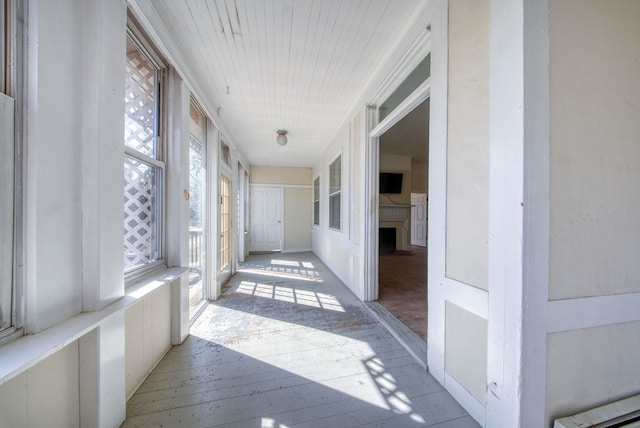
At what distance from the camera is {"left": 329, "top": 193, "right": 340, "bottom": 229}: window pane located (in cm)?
421

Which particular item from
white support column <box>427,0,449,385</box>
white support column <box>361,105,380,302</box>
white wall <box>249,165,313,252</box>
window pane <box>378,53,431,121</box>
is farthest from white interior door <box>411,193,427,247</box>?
white support column <box>427,0,449,385</box>

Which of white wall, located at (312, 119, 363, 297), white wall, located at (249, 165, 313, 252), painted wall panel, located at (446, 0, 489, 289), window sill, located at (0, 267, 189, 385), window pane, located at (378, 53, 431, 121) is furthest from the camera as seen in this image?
white wall, located at (249, 165, 313, 252)

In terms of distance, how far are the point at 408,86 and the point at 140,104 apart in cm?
215

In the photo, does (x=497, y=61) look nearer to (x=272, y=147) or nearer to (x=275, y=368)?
(x=275, y=368)

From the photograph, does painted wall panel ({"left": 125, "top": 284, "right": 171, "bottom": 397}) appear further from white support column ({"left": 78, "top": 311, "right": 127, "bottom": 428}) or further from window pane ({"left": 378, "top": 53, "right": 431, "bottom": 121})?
window pane ({"left": 378, "top": 53, "right": 431, "bottom": 121})

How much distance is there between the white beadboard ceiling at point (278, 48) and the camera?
1.63 m

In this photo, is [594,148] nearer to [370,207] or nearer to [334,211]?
[370,207]

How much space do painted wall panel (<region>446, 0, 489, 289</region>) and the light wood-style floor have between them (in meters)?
1.10

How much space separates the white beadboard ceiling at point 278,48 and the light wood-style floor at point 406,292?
258cm

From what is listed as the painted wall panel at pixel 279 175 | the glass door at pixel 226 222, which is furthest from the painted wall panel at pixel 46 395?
the painted wall panel at pixel 279 175

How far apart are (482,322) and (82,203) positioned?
2.03 metres

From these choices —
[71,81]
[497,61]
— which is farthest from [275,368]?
[497,61]

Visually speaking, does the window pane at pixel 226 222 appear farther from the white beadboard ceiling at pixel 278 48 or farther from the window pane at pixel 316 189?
the window pane at pixel 316 189

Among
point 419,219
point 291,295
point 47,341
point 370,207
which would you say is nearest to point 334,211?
point 370,207
